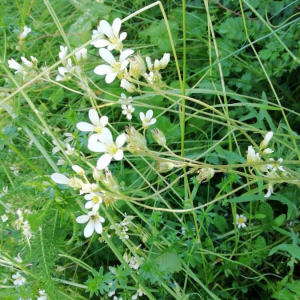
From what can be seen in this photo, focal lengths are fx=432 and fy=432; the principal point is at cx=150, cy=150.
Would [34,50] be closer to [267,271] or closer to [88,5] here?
[88,5]

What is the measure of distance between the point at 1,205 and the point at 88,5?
3.18 feet

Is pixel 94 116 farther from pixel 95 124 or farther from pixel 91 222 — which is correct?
pixel 91 222

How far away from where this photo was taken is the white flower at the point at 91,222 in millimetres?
890

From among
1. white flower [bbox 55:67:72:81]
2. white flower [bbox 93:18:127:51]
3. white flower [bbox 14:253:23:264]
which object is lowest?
white flower [bbox 14:253:23:264]

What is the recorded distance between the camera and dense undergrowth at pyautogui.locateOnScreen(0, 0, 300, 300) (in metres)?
Result: 0.87

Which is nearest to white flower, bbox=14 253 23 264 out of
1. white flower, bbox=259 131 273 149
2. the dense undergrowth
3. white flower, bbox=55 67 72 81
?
the dense undergrowth

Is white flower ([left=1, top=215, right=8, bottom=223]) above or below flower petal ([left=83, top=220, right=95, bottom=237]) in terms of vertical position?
below

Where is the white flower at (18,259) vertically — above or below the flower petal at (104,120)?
below

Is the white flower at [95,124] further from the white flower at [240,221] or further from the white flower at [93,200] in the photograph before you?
the white flower at [240,221]

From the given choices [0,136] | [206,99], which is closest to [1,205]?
[0,136]

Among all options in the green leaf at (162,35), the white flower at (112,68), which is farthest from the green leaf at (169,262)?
the green leaf at (162,35)

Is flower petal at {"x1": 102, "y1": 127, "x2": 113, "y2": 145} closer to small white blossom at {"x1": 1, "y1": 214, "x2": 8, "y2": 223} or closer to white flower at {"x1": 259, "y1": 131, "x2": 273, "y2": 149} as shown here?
white flower at {"x1": 259, "y1": 131, "x2": 273, "y2": 149}

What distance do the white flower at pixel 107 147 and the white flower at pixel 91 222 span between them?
166 millimetres

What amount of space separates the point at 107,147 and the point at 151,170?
0.53m
